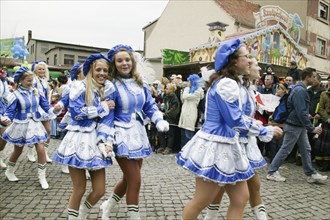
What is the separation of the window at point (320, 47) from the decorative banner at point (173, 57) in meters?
16.0

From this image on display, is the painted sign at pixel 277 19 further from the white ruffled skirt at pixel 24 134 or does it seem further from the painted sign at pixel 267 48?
the white ruffled skirt at pixel 24 134

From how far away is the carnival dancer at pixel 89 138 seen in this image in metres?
3.36

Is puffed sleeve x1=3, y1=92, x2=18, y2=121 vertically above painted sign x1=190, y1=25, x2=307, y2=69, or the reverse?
painted sign x1=190, y1=25, x2=307, y2=69

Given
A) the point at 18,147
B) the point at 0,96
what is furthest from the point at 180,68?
the point at 18,147

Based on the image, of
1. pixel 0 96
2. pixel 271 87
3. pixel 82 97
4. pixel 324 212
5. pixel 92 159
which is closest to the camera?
pixel 92 159

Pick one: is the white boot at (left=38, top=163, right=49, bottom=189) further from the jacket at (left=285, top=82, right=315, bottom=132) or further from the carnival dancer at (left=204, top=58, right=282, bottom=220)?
the jacket at (left=285, top=82, right=315, bottom=132)

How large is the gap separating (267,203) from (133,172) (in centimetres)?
231

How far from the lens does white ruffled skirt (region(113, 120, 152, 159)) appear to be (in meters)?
3.43

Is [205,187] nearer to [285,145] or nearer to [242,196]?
[242,196]

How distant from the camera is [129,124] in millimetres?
3570

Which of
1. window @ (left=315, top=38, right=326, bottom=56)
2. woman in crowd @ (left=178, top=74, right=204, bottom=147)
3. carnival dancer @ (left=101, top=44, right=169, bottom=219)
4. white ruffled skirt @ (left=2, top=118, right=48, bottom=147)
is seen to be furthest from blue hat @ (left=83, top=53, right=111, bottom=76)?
window @ (left=315, top=38, right=326, bottom=56)

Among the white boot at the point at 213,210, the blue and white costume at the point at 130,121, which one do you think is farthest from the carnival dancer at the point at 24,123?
the white boot at the point at 213,210

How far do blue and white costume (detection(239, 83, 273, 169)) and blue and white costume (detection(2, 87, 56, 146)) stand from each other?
147 inches

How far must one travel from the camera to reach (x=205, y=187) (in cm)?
288
